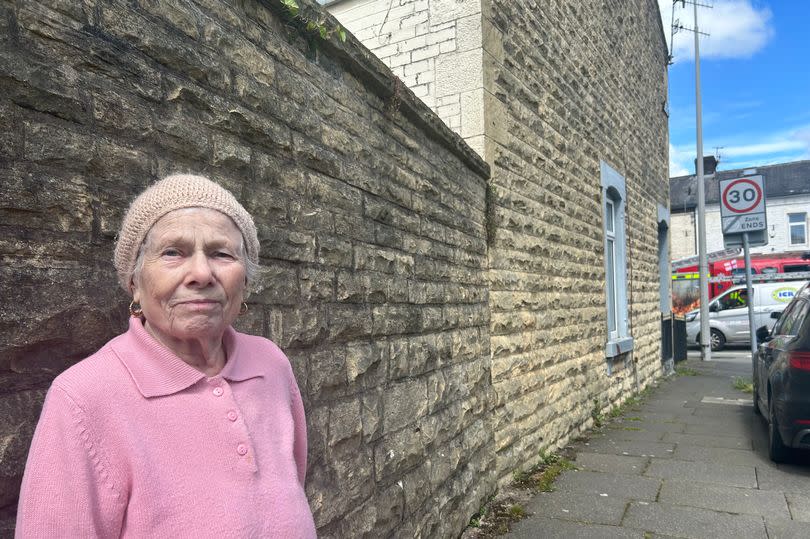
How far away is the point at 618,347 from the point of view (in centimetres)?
863

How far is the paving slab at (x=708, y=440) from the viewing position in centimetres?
664

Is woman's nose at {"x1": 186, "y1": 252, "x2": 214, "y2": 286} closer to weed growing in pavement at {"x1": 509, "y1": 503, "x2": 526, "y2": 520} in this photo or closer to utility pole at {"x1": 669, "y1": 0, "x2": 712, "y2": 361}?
weed growing in pavement at {"x1": 509, "y1": 503, "x2": 526, "y2": 520}

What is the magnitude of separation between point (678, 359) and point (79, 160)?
15.2m

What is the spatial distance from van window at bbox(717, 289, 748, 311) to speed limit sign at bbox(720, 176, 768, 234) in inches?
441

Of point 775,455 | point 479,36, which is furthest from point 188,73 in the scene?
point 775,455

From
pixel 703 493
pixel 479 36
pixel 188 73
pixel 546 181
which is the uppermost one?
pixel 479 36

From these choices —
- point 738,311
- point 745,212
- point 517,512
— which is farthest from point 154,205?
point 738,311

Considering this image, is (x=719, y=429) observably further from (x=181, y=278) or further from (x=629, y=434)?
(x=181, y=278)

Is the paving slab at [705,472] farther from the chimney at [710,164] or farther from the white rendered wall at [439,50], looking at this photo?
the chimney at [710,164]

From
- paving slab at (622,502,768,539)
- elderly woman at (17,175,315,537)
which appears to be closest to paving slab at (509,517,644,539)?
paving slab at (622,502,768,539)

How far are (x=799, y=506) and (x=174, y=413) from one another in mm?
4992

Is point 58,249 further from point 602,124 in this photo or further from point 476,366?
point 602,124

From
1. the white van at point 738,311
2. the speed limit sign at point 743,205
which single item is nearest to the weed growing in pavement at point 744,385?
the speed limit sign at point 743,205

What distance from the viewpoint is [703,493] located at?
16.4 feet
